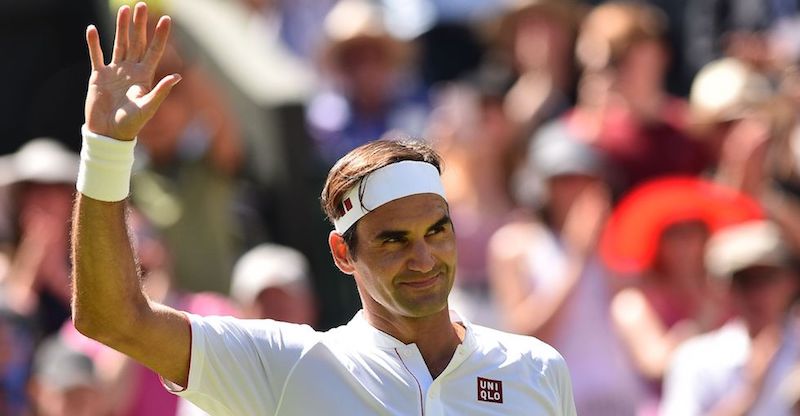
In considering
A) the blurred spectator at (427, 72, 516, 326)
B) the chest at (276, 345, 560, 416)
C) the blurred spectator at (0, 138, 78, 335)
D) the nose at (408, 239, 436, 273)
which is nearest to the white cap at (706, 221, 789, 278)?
the blurred spectator at (427, 72, 516, 326)

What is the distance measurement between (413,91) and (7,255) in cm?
282

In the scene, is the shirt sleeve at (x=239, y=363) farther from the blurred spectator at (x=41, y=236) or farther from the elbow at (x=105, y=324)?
the blurred spectator at (x=41, y=236)

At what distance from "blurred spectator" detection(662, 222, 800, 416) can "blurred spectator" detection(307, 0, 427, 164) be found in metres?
2.82

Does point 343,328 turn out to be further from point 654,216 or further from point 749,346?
point 654,216

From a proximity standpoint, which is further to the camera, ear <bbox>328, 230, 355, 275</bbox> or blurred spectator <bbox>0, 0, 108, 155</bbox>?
blurred spectator <bbox>0, 0, 108, 155</bbox>

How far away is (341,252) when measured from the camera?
168 inches

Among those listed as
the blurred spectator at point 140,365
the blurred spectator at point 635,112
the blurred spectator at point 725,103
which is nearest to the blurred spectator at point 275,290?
the blurred spectator at point 140,365

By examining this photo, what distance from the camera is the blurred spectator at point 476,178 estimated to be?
757 cm

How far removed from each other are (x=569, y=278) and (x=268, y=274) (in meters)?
1.24

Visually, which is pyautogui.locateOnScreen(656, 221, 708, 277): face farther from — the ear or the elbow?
the elbow

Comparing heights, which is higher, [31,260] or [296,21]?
[296,21]

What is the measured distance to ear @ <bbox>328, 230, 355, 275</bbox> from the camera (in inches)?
167

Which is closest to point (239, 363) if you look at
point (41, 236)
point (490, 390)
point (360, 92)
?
point (490, 390)

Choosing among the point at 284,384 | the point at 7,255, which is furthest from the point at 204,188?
the point at 284,384
